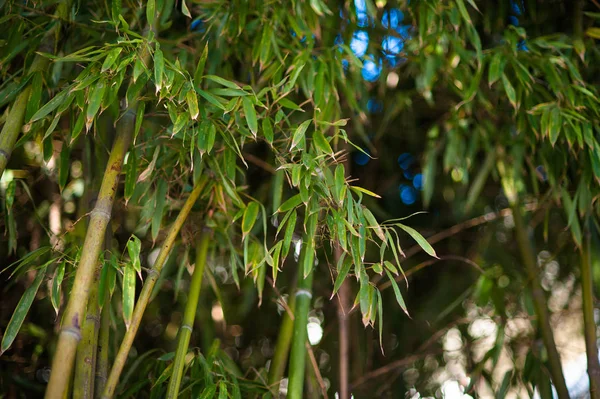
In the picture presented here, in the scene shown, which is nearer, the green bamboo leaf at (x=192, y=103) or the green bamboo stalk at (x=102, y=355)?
the green bamboo leaf at (x=192, y=103)

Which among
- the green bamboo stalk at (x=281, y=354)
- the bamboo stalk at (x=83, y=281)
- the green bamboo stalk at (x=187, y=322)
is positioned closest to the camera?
the bamboo stalk at (x=83, y=281)

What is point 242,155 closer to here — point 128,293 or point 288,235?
point 288,235

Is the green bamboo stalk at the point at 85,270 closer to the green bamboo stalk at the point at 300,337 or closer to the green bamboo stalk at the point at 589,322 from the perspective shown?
the green bamboo stalk at the point at 300,337

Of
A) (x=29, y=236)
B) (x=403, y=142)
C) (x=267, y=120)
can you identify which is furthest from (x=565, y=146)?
(x=29, y=236)

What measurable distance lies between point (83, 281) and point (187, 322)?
0.29m

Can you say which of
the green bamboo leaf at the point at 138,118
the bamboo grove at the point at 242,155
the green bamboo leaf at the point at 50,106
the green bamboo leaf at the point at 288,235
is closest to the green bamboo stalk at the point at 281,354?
the bamboo grove at the point at 242,155

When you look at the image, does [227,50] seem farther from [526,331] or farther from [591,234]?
[526,331]

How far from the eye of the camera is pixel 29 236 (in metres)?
2.00

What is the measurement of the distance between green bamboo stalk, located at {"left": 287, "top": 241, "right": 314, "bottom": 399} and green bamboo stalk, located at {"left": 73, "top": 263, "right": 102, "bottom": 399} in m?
0.38

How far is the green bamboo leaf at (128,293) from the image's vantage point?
109 centimetres

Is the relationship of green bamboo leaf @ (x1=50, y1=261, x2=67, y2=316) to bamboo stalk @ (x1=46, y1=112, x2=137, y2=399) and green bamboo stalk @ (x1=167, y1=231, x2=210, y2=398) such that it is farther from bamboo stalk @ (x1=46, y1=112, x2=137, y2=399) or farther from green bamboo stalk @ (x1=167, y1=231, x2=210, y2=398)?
green bamboo stalk @ (x1=167, y1=231, x2=210, y2=398)

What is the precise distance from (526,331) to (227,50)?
1375 mm

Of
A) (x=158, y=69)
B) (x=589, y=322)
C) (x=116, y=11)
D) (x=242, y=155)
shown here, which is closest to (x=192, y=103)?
(x=158, y=69)

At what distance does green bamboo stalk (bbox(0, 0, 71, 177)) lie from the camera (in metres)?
1.20
